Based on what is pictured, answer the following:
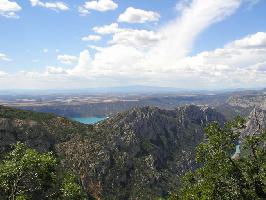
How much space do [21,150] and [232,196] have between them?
23.5 meters

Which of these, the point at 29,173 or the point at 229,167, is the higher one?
the point at 29,173

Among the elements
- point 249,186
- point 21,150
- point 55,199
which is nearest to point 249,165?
point 249,186

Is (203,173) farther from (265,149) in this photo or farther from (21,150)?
(21,150)

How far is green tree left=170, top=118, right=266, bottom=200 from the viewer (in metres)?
42.9

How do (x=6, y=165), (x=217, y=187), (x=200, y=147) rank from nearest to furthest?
(x=6, y=165)
(x=217, y=187)
(x=200, y=147)

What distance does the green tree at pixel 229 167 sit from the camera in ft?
141

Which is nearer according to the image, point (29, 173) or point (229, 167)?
point (29, 173)

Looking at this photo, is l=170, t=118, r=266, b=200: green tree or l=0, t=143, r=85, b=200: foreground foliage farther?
l=170, t=118, r=266, b=200: green tree

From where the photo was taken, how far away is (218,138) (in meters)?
44.3

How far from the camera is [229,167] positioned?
43312 mm

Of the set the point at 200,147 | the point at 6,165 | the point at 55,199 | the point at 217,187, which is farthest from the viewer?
the point at 200,147

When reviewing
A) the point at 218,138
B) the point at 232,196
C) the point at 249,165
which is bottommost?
the point at 232,196

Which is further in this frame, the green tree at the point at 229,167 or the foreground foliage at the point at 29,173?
the green tree at the point at 229,167

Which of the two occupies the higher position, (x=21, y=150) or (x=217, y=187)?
(x=21, y=150)
